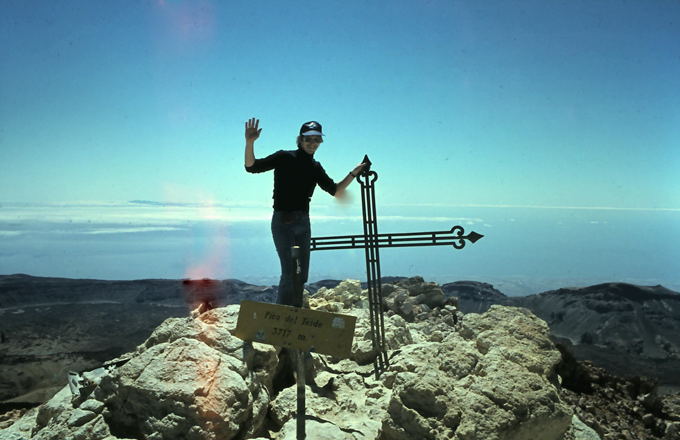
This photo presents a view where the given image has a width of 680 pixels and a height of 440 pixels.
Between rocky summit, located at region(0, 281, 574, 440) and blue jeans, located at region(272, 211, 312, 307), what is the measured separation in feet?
2.79

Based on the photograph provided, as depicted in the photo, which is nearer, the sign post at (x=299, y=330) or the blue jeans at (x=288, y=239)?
the sign post at (x=299, y=330)

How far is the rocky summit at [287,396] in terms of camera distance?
4367mm

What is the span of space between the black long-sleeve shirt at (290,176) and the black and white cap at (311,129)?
271mm

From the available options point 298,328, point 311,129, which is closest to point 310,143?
point 311,129

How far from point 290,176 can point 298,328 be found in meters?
2.26

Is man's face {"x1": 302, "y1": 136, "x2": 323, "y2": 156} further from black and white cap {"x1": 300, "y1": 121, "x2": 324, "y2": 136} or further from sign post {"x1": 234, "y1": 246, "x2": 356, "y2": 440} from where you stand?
sign post {"x1": 234, "y1": 246, "x2": 356, "y2": 440}

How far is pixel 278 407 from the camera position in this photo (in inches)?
209

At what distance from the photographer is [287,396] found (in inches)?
216

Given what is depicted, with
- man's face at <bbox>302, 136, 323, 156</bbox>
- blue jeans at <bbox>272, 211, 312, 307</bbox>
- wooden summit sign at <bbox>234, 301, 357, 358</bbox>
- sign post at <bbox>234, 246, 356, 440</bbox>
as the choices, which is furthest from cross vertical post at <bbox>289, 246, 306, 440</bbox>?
man's face at <bbox>302, 136, 323, 156</bbox>

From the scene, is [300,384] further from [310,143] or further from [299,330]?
[310,143]

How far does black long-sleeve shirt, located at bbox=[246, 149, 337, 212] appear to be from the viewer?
5.72 m

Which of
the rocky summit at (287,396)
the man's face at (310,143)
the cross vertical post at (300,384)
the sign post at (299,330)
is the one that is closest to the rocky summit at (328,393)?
the rocky summit at (287,396)

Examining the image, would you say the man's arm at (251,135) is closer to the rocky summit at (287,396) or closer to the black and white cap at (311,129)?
the black and white cap at (311,129)

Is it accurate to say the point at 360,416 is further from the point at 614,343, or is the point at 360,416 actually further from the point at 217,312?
the point at 614,343
